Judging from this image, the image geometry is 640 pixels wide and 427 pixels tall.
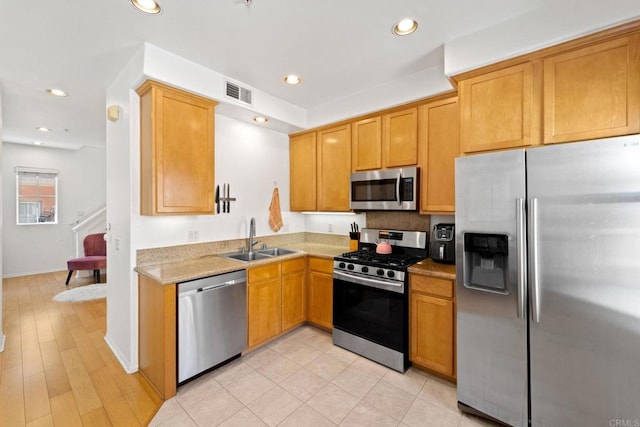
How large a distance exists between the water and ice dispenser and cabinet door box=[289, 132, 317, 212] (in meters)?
2.08

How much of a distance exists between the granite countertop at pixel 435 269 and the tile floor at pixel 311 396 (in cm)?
92

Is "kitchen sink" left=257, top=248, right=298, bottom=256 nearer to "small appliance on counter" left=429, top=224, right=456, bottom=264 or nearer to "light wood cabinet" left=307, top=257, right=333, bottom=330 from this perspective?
"light wood cabinet" left=307, top=257, right=333, bottom=330

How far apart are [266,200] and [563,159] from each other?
2.99 m

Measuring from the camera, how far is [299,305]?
3170 mm

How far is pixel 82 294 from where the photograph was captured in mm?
4473

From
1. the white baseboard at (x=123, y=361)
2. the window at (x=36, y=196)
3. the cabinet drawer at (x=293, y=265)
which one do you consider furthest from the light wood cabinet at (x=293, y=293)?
the window at (x=36, y=196)

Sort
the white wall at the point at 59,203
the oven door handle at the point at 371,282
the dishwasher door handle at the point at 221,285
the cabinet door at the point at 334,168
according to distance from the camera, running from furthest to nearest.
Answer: the white wall at the point at 59,203, the cabinet door at the point at 334,168, the oven door handle at the point at 371,282, the dishwasher door handle at the point at 221,285

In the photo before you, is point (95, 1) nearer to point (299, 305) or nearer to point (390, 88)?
point (390, 88)

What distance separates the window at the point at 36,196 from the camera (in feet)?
18.0

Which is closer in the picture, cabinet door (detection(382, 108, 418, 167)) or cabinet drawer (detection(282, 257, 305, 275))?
cabinet door (detection(382, 108, 418, 167))

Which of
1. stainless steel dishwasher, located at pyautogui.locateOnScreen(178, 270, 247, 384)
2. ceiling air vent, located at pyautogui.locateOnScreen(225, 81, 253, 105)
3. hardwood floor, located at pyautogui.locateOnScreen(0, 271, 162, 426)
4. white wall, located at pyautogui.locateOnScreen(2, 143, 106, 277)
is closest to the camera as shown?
hardwood floor, located at pyautogui.locateOnScreen(0, 271, 162, 426)

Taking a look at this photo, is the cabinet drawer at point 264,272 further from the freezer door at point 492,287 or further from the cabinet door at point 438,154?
the freezer door at point 492,287

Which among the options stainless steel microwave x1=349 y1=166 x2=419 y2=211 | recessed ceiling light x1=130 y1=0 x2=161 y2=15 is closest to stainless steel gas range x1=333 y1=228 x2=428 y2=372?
stainless steel microwave x1=349 y1=166 x2=419 y2=211

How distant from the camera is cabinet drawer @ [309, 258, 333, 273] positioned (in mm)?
3049
